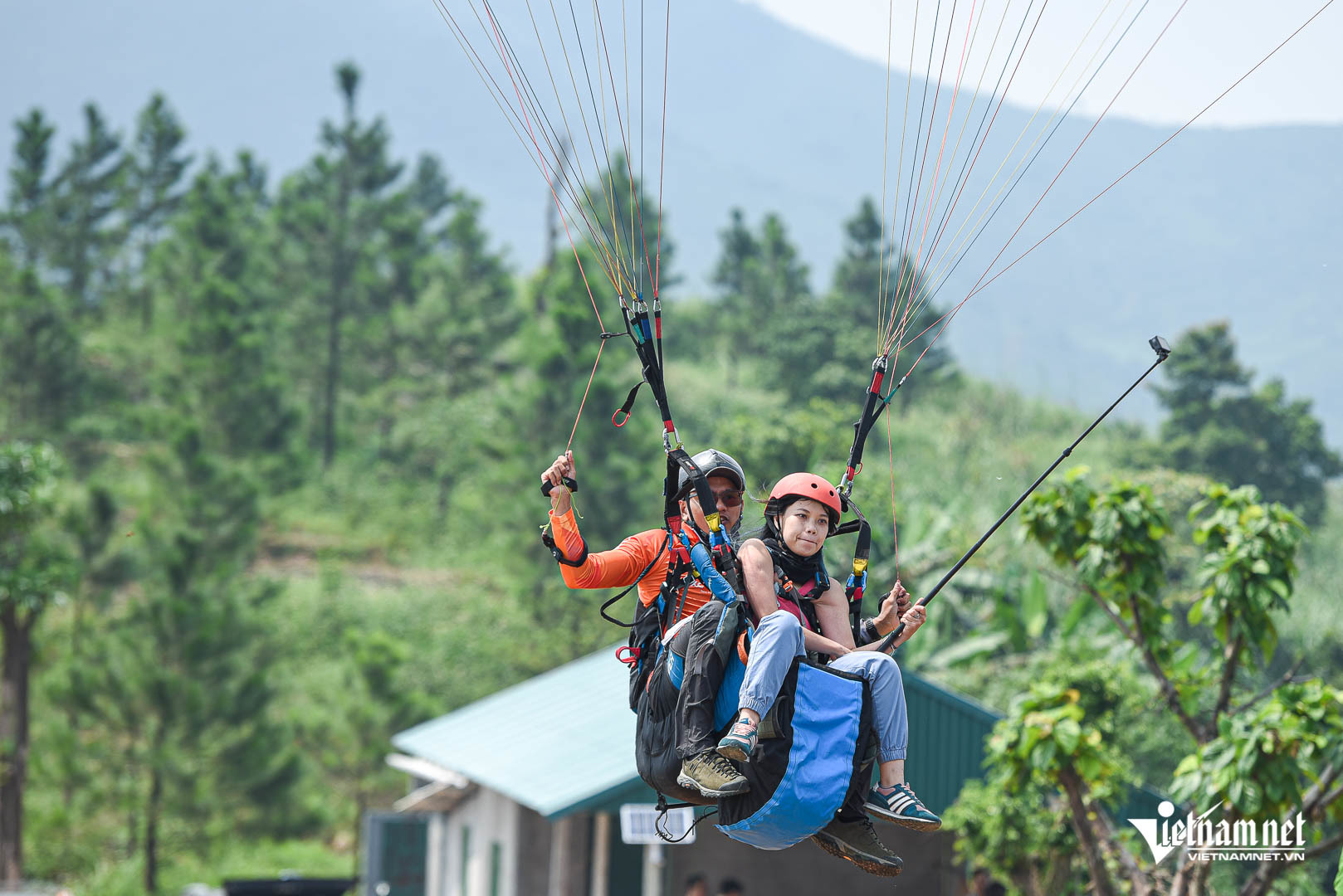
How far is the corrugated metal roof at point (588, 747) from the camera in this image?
10219 millimetres

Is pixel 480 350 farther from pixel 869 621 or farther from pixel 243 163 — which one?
pixel 869 621

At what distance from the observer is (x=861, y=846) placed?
3758 mm

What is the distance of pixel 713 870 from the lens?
42.4 ft

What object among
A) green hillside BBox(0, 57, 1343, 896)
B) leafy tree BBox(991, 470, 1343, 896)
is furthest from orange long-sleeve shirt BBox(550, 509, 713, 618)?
green hillside BBox(0, 57, 1343, 896)

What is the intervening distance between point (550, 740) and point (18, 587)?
924 centimetres

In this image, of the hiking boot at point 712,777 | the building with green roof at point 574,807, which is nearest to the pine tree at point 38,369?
the building with green roof at point 574,807

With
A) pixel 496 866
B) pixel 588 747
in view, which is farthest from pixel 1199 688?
pixel 496 866

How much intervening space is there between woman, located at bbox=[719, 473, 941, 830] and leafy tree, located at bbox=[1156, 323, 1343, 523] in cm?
2932

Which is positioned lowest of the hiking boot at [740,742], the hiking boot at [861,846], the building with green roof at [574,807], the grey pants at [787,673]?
the building with green roof at [574,807]

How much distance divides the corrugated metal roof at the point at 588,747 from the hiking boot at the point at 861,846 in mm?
6132

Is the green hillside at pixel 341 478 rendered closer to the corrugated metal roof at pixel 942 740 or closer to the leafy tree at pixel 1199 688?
the leafy tree at pixel 1199 688

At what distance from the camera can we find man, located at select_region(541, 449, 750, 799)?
3.71 meters

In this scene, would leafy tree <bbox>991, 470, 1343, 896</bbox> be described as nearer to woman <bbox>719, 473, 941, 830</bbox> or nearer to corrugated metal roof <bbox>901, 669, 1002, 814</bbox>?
corrugated metal roof <bbox>901, 669, 1002, 814</bbox>

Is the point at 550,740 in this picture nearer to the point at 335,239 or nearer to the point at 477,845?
the point at 477,845
